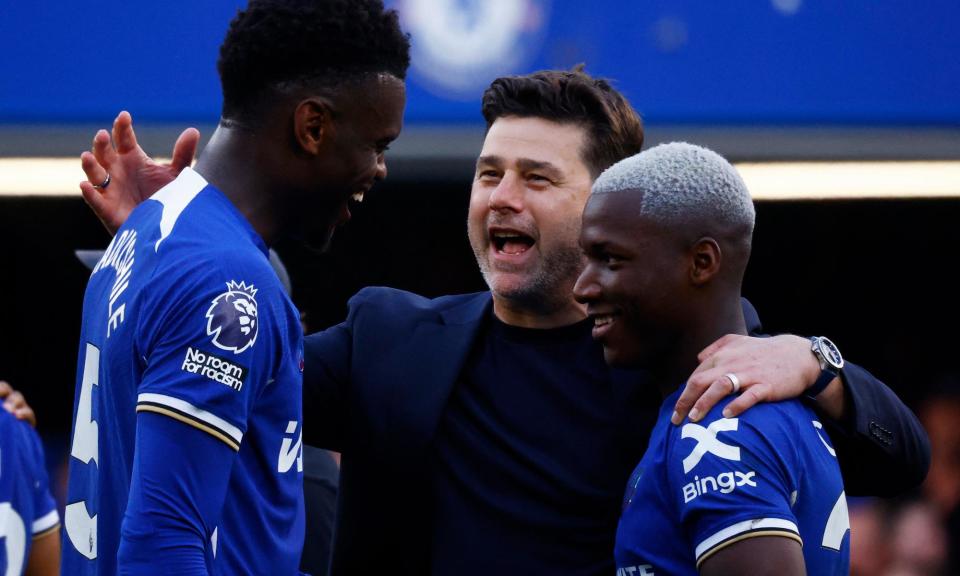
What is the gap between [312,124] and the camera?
2412 millimetres

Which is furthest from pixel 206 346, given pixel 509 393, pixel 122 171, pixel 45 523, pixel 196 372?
pixel 45 523

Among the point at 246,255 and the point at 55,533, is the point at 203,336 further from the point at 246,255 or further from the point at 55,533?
the point at 55,533

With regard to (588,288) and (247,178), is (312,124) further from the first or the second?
(588,288)

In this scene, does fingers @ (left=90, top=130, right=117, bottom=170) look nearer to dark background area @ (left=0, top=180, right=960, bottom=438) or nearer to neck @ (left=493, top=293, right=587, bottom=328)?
neck @ (left=493, top=293, right=587, bottom=328)

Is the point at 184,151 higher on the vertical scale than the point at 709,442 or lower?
higher

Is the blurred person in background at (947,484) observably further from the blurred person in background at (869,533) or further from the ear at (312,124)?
the ear at (312,124)

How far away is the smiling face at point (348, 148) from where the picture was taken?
2.43 metres

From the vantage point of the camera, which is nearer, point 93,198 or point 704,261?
point 704,261

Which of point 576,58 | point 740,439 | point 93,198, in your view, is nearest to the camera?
point 740,439

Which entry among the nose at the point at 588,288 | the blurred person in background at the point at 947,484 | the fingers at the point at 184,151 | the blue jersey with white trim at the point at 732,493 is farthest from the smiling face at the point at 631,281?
the blurred person in background at the point at 947,484

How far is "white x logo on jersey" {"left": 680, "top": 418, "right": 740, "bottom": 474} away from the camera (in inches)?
85.2

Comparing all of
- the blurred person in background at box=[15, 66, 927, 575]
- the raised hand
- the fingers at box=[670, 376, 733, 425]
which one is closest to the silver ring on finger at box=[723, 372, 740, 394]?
the fingers at box=[670, 376, 733, 425]

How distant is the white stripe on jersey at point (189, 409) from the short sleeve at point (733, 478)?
2.57 feet

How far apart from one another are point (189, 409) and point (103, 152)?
99 cm
